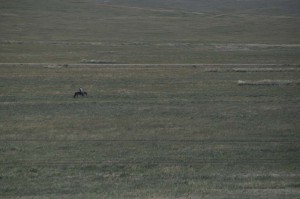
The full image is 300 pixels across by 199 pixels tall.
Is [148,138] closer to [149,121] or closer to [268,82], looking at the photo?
[149,121]

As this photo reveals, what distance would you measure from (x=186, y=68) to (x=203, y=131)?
87.9 feet

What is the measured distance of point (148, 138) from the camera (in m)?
26.5

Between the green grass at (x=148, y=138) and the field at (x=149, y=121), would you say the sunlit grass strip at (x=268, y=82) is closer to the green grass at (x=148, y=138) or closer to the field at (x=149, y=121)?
the field at (x=149, y=121)

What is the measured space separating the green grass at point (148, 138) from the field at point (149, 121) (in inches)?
2.1

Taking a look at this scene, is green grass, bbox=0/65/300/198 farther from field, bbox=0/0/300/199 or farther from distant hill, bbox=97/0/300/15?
distant hill, bbox=97/0/300/15

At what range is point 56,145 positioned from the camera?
25.0 meters

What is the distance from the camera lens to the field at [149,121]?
64.5 ft

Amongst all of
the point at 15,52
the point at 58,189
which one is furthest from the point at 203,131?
the point at 15,52

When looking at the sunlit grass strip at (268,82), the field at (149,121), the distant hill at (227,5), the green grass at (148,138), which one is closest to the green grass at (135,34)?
the field at (149,121)

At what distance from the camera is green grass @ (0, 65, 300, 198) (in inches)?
759

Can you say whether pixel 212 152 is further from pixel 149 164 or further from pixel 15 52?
pixel 15 52

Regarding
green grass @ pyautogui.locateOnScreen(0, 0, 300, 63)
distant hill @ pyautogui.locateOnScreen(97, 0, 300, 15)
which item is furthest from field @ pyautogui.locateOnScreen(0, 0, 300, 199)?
distant hill @ pyautogui.locateOnScreen(97, 0, 300, 15)

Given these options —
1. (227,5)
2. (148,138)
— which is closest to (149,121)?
(148,138)

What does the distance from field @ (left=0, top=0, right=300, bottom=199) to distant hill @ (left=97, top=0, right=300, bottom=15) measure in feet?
278
